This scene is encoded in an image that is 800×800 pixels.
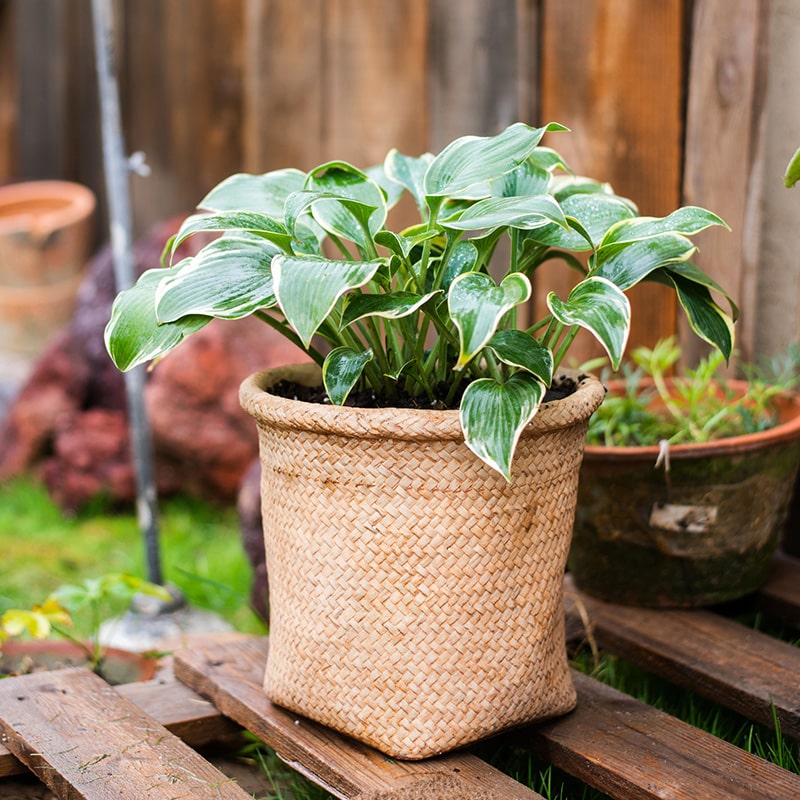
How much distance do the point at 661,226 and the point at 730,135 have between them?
0.71 metres

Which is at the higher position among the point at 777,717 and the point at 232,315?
the point at 232,315

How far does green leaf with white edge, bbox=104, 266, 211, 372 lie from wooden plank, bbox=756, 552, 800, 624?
1000 millimetres

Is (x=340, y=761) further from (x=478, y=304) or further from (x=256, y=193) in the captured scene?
(x=256, y=193)

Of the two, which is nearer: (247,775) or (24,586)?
(247,775)

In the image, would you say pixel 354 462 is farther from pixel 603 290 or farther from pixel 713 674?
pixel 713 674

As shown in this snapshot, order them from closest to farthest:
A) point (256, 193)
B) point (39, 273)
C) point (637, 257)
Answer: point (637, 257) → point (256, 193) → point (39, 273)

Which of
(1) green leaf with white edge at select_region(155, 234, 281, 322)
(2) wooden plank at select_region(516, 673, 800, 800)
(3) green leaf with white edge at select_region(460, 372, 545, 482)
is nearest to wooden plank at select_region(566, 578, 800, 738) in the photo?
(2) wooden plank at select_region(516, 673, 800, 800)

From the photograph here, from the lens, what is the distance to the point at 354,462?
1228 millimetres

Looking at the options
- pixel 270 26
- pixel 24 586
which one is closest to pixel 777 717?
pixel 24 586

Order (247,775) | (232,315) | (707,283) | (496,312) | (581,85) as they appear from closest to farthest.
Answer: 1. (496,312)
2. (232,315)
3. (707,283)
4. (247,775)
5. (581,85)

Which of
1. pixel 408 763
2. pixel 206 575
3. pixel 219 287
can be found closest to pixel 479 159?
pixel 219 287

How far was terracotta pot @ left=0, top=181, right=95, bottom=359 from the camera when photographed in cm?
363

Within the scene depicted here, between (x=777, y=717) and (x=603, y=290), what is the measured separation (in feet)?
1.96

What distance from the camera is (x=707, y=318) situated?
53.6 inches
